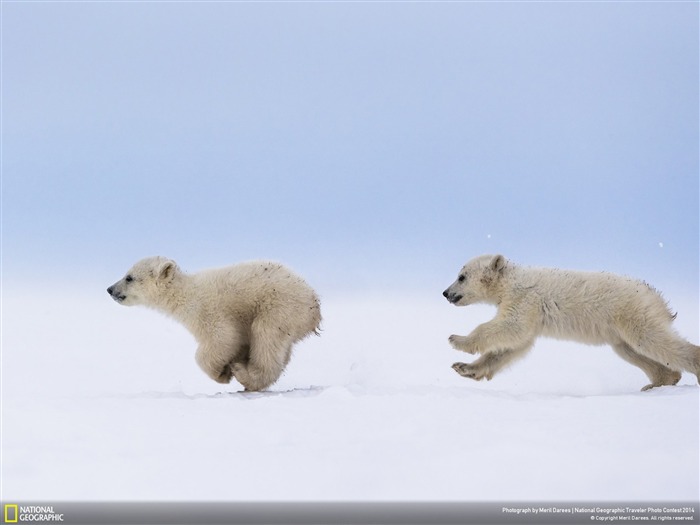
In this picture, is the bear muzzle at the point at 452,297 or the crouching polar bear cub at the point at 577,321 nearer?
the crouching polar bear cub at the point at 577,321

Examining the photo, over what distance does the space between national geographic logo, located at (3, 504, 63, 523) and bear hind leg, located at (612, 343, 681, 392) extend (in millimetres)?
7190

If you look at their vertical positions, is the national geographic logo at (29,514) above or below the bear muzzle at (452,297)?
below

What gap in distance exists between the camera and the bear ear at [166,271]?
986 cm

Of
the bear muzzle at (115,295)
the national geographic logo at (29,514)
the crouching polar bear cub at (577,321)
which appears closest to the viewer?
the national geographic logo at (29,514)

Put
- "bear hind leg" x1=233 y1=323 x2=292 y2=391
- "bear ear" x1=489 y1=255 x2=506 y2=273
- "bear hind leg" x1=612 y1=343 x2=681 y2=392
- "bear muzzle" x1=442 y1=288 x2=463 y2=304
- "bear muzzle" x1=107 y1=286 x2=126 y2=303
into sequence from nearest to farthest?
1. "bear hind leg" x1=233 y1=323 x2=292 y2=391
2. "bear hind leg" x1=612 y1=343 x2=681 y2=392
3. "bear ear" x1=489 y1=255 x2=506 y2=273
4. "bear muzzle" x1=107 y1=286 x2=126 y2=303
5. "bear muzzle" x1=442 y1=288 x2=463 y2=304

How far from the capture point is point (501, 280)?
390 inches

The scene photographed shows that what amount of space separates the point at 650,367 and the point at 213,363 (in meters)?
5.44

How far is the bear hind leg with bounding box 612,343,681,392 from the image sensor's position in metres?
9.59

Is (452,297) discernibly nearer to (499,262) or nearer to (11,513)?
(499,262)

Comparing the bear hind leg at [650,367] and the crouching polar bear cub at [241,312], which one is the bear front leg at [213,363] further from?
the bear hind leg at [650,367]

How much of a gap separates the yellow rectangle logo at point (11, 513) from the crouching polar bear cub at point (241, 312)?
4.35 m

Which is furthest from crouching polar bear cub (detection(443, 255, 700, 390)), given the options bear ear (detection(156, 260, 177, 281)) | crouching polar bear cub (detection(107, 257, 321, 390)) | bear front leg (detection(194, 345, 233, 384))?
bear ear (detection(156, 260, 177, 281))

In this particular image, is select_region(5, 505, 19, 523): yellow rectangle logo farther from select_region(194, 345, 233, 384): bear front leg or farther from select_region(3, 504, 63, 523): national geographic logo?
select_region(194, 345, 233, 384): bear front leg

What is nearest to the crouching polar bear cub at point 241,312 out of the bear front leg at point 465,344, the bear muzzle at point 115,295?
the bear muzzle at point 115,295
